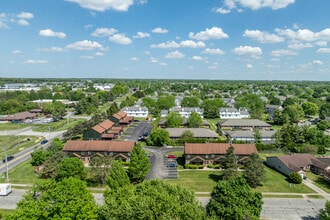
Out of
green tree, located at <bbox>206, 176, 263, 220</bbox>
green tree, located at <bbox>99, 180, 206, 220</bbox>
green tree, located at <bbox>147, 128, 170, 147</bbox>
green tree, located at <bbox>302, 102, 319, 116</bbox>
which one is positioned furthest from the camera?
green tree, located at <bbox>302, 102, 319, 116</bbox>

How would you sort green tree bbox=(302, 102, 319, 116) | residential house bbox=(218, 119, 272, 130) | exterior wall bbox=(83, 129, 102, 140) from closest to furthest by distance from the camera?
exterior wall bbox=(83, 129, 102, 140) < residential house bbox=(218, 119, 272, 130) < green tree bbox=(302, 102, 319, 116)

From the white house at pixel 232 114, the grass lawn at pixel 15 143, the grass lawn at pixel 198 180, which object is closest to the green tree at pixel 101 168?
the grass lawn at pixel 198 180

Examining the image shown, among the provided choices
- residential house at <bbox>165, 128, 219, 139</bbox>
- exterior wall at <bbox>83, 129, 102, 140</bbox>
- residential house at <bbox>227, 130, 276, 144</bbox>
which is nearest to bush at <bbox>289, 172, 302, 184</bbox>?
residential house at <bbox>227, 130, 276, 144</bbox>

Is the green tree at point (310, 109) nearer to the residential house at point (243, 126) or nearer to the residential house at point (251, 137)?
the residential house at point (243, 126)

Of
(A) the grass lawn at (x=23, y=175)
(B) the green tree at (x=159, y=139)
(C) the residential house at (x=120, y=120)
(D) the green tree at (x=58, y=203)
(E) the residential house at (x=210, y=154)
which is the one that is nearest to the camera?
(D) the green tree at (x=58, y=203)

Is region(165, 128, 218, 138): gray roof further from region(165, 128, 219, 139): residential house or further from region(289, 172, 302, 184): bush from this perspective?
region(289, 172, 302, 184): bush

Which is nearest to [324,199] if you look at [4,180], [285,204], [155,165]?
[285,204]
